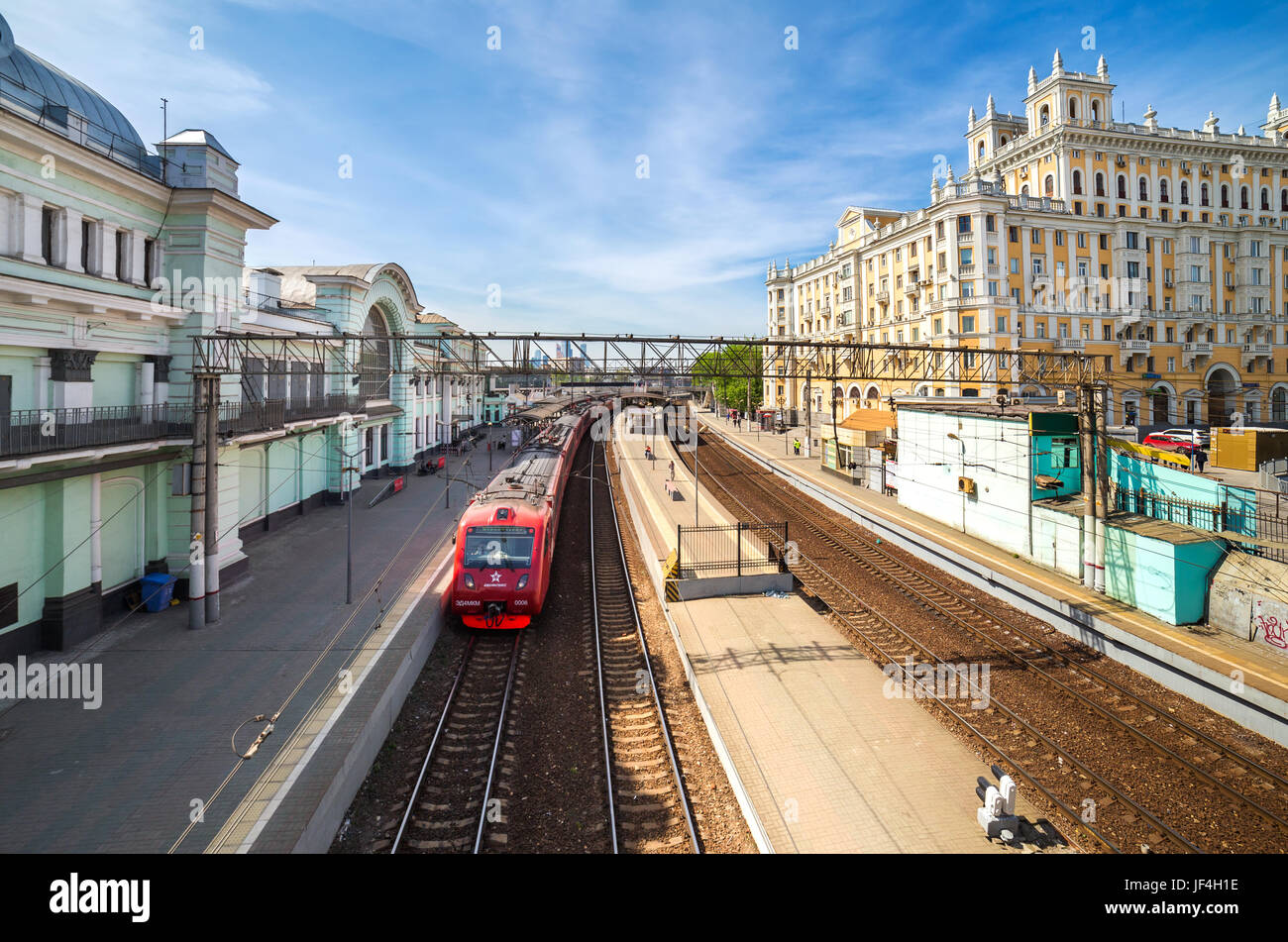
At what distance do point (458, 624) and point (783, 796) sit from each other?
10042mm

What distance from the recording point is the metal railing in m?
18.5

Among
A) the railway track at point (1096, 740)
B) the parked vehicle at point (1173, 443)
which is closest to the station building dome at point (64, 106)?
the railway track at point (1096, 740)

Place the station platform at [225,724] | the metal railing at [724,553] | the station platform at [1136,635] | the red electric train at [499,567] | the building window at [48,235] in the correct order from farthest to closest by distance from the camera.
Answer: the metal railing at [724,553] → the red electric train at [499,567] → the building window at [48,235] → the station platform at [1136,635] → the station platform at [225,724]

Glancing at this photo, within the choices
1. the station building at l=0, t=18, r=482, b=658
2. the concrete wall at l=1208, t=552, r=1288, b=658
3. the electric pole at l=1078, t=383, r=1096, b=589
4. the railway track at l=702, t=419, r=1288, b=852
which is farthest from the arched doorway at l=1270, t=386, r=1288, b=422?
the station building at l=0, t=18, r=482, b=658

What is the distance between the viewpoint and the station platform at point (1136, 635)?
11414mm

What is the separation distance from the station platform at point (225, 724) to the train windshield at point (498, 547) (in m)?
1.75

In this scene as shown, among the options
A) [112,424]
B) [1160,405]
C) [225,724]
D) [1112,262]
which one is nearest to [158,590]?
[112,424]

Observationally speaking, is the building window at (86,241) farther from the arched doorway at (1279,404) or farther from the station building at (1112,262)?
the arched doorway at (1279,404)

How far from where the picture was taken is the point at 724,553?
2078cm

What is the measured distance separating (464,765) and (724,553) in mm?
12059

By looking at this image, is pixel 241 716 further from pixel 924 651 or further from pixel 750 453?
pixel 750 453

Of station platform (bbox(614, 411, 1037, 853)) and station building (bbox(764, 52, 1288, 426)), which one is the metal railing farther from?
station building (bbox(764, 52, 1288, 426))

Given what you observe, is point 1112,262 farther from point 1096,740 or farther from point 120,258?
point 120,258
